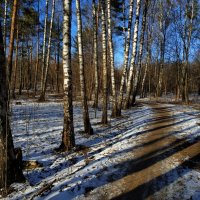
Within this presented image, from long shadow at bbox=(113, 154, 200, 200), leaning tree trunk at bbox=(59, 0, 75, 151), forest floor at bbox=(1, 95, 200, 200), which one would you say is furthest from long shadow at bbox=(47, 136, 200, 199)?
leaning tree trunk at bbox=(59, 0, 75, 151)

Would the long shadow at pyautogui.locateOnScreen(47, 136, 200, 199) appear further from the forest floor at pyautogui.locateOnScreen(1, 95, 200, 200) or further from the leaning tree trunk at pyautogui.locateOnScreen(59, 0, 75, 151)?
the leaning tree trunk at pyautogui.locateOnScreen(59, 0, 75, 151)

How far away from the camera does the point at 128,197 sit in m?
5.02

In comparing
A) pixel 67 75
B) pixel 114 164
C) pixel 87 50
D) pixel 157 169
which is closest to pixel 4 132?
pixel 114 164

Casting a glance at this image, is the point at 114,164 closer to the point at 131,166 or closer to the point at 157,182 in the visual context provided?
the point at 131,166

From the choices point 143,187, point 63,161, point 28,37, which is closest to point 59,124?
point 63,161

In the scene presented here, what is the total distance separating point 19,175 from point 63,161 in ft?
5.22

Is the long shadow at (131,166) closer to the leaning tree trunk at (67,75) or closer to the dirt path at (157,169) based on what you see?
the dirt path at (157,169)

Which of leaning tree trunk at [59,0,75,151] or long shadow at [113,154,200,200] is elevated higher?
leaning tree trunk at [59,0,75,151]

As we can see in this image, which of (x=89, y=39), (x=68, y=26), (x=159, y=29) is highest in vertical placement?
(x=159, y=29)

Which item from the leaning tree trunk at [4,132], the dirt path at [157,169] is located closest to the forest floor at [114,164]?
the dirt path at [157,169]

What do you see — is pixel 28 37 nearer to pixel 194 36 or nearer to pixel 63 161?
pixel 194 36

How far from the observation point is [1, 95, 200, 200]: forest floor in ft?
17.2

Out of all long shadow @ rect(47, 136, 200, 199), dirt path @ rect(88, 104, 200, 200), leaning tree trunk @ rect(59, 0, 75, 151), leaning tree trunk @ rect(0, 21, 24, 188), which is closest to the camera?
leaning tree trunk @ rect(0, 21, 24, 188)

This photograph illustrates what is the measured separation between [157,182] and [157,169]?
2.47ft
